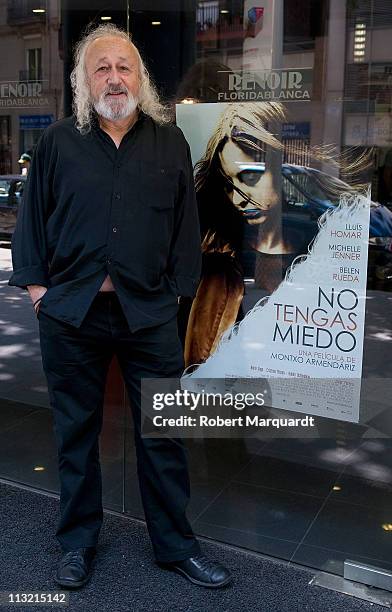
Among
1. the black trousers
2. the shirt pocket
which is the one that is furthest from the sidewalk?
the shirt pocket

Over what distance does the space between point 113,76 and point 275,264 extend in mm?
1097

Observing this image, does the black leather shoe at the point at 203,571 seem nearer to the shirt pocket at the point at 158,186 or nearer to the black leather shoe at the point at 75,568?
the black leather shoe at the point at 75,568

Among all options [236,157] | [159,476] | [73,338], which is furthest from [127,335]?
[236,157]

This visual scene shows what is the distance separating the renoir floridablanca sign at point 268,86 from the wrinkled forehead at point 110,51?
637mm

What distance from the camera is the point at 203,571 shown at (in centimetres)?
280

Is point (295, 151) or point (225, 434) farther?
point (225, 434)

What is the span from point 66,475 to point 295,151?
1.64 meters

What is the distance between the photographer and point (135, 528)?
3260 mm

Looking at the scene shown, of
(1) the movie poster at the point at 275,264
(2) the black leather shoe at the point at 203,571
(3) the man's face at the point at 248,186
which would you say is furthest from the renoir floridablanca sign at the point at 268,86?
(2) the black leather shoe at the point at 203,571

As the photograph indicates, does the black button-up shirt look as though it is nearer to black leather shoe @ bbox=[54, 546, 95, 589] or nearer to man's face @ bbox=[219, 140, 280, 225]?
man's face @ bbox=[219, 140, 280, 225]

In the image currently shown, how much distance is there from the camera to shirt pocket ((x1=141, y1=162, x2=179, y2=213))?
2695 mm

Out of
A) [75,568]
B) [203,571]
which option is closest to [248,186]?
[203,571]

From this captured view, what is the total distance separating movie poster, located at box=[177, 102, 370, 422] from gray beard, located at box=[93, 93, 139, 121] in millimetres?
737

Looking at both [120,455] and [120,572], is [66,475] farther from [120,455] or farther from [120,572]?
[120,455]
